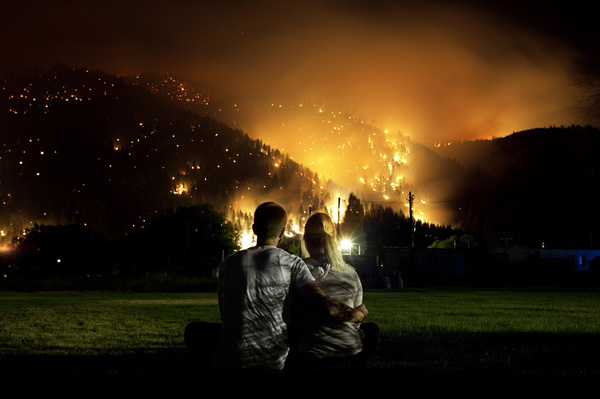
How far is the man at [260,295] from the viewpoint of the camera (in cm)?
516

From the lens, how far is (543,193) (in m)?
177

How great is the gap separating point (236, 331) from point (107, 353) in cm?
481

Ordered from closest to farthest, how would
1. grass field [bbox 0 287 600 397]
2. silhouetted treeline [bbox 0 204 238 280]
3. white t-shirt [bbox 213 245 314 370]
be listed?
white t-shirt [bbox 213 245 314 370] → grass field [bbox 0 287 600 397] → silhouetted treeline [bbox 0 204 238 280]

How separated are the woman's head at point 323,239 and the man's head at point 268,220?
714 mm

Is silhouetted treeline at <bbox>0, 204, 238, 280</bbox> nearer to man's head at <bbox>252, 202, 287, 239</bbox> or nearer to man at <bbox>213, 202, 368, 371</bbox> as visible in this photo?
man at <bbox>213, 202, 368, 371</bbox>

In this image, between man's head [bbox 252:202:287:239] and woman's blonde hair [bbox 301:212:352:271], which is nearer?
man's head [bbox 252:202:287:239]

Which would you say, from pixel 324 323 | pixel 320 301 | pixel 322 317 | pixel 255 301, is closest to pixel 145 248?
pixel 324 323

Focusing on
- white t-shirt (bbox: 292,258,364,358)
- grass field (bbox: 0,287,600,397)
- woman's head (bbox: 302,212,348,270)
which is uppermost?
woman's head (bbox: 302,212,348,270)

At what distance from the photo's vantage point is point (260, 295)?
5188mm

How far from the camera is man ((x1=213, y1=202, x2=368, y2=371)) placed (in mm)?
5164

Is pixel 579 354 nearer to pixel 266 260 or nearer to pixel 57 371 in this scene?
pixel 266 260

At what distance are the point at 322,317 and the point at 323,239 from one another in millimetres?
798

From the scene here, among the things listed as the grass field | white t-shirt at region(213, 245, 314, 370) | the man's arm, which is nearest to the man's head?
white t-shirt at region(213, 245, 314, 370)

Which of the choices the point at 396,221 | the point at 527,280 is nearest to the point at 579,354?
the point at 527,280
